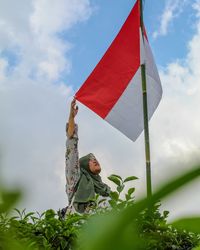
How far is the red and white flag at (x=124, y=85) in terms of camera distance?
18.0 ft

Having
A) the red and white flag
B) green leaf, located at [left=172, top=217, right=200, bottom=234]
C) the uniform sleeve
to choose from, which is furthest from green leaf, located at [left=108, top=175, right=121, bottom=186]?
the red and white flag

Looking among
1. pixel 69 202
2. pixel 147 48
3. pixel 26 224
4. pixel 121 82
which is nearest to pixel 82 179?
pixel 69 202

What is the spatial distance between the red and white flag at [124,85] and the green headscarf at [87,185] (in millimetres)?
477

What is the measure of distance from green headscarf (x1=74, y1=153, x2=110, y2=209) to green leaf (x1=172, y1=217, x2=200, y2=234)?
4807mm

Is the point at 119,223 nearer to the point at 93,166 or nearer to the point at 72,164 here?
the point at 72,164

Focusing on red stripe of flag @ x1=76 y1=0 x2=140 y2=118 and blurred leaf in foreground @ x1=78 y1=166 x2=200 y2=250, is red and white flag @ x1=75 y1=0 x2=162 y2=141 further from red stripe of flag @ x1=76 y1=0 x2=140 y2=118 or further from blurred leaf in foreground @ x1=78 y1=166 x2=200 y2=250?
blurred leaf in foreground @ x1=78 y1=166 x2=200 y2=250

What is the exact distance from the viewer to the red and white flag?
5480 mm

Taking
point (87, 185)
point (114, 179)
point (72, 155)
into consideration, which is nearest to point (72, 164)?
point (72, 155)

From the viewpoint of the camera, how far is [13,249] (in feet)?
0.54

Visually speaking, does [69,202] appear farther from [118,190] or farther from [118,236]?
[118,236]

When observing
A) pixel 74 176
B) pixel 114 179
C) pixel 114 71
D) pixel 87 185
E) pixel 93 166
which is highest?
pixel 114 71

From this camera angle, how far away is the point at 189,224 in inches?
7.2

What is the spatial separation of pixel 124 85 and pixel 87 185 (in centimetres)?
111

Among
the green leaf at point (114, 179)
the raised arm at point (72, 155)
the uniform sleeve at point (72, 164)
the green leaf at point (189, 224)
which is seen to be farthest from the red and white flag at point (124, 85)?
the green leaf at point (189, 224)
